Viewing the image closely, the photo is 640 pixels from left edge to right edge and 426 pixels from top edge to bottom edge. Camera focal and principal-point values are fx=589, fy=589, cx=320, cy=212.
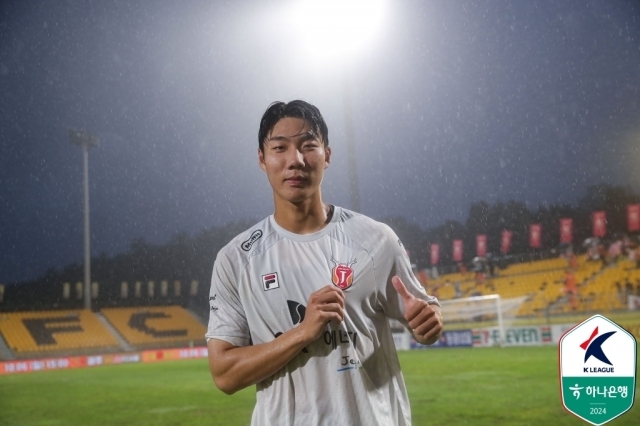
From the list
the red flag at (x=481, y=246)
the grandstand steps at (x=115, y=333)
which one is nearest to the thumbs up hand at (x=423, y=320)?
the red flag at (x=481, y=246)

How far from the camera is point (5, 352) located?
11109mm

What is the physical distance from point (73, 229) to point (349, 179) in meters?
4.07

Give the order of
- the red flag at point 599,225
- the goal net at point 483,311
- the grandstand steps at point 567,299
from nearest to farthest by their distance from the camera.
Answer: the grandstand steps at point 567,299
the goal net at point 483,311
the red flag at point 599,225

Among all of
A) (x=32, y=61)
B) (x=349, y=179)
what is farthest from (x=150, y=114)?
(x=349, y=179)

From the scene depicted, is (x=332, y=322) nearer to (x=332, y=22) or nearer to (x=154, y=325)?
(x=332, y=22)

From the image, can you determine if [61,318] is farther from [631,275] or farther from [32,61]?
[631,275]

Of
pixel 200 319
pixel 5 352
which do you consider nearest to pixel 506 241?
pixel 200 319

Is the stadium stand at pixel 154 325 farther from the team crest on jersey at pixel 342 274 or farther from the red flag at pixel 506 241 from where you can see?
the team crest on jersey at pixel 342 274

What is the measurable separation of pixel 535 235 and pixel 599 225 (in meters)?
1.30

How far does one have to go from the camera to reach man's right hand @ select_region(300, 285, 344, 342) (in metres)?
1.22

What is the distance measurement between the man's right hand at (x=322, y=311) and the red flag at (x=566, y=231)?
1168 centimetres

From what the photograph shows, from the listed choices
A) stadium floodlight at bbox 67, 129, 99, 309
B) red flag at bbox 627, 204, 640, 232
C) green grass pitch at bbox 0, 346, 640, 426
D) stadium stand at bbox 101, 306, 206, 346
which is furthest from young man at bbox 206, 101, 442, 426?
red flag at bbox 627, 204, 640, 232

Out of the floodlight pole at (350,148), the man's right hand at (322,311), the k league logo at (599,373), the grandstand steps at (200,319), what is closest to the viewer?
the man's right hand at (322,311)

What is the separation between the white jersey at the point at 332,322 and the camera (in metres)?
1.31
